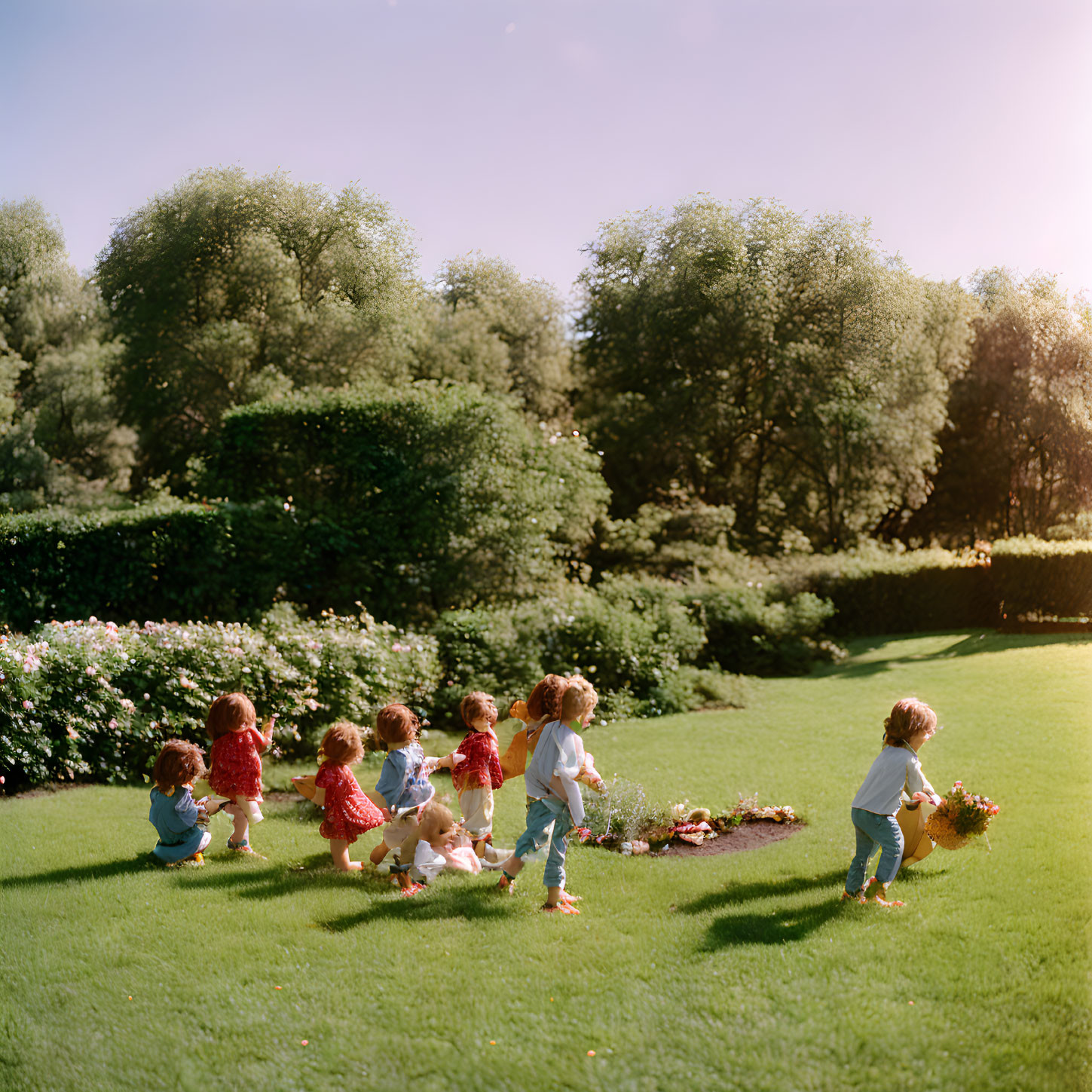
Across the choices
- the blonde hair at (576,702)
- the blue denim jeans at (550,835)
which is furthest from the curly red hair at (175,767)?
the blonde hair at (576,702)

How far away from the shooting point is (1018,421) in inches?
578

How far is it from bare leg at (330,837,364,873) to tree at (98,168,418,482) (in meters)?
7.23

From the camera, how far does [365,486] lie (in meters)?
11.7

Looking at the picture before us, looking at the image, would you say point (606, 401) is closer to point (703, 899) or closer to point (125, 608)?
point (125, 608)

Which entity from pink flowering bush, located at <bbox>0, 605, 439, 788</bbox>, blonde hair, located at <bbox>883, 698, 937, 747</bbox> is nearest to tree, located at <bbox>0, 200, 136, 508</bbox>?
pink flowering bush, located at <bbox>0, 605, 439, 788</bbox>

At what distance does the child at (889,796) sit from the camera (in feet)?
13.7

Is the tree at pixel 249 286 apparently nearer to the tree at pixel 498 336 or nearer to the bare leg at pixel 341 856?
the tree at pixel 498 336

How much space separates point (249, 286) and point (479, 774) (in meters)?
7.56

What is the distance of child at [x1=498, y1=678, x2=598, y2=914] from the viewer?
4289 millimetres

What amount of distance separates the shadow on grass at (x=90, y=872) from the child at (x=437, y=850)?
145cm

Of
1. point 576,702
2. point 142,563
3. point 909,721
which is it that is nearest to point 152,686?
point 142,563

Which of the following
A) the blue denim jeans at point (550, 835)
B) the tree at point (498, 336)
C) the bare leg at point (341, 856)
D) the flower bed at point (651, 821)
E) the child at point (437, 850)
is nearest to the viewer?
the blue denim jeans at point (550, 835)

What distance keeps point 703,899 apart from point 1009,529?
14.8 m

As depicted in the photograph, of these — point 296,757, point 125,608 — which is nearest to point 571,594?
point 296,757
